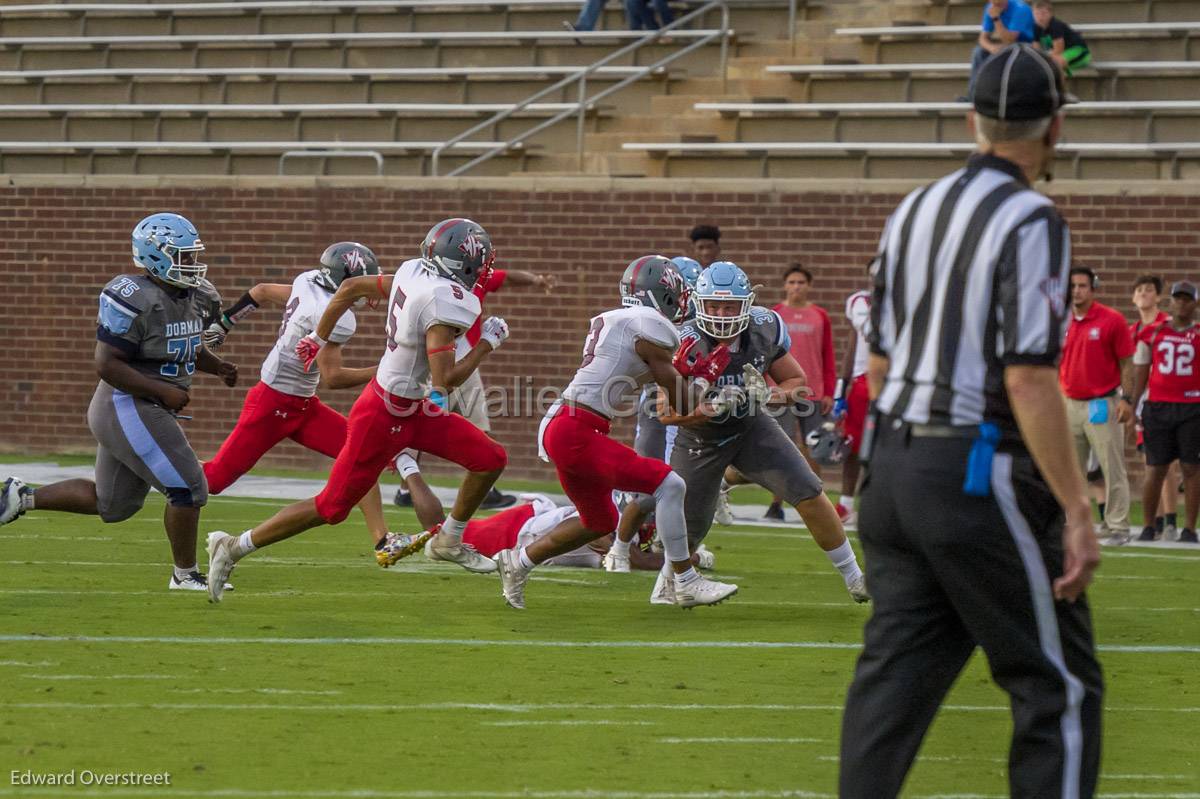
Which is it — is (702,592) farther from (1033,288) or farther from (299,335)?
(1033,288)

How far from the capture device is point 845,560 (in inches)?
331

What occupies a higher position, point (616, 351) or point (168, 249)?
point (168, 249)

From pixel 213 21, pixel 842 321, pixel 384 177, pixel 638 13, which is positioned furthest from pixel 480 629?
pixel 213 21

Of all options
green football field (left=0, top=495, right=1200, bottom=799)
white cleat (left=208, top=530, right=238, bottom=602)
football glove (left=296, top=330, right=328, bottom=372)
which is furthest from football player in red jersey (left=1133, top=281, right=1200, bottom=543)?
white cleat (left=208, top=530, right=238, bottom=602)

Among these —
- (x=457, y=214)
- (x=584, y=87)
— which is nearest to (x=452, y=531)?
(x=457, y=214)

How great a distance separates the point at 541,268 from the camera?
16062 mm

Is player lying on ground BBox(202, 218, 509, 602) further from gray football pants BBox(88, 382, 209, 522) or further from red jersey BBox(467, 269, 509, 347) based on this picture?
gray football pants BBox(88, 382, 209, 522)

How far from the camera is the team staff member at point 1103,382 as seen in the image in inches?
476

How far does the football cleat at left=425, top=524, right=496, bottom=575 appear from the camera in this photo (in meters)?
8.93

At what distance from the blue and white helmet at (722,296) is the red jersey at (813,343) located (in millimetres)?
4401

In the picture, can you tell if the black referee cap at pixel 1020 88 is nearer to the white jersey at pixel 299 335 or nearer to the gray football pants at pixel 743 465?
the gray football pants at pixel 743 465

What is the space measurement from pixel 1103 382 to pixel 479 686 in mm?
7011

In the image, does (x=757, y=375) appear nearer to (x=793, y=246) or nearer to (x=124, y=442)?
(x=124, y=442)

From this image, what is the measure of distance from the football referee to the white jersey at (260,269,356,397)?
5.57m
